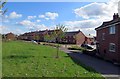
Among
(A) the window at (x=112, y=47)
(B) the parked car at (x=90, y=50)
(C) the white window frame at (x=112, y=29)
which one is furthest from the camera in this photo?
(B) the parked car at (x=90, y=50)

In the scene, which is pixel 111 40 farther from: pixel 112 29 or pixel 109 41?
pixel 112 29

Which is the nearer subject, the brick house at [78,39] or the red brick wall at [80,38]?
the brick house at [78,39]

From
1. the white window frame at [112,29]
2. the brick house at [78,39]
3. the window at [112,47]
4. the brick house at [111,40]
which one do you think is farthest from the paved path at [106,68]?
the brick house at [78,39]

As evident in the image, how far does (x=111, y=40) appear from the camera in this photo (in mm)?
31781

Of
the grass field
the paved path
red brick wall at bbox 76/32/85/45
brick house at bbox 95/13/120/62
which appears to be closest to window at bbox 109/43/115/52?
brick house at bbox 95/13/120/62

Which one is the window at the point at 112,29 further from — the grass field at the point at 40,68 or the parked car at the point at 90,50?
the parked car at the point at 90,50

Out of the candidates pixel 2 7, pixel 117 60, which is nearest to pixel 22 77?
pixel 2 7

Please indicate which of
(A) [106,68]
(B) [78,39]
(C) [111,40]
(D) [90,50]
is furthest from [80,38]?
(A) [106,68]

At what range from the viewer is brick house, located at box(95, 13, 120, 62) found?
2861cm

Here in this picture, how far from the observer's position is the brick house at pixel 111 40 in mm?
28609

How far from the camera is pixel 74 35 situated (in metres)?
93.5

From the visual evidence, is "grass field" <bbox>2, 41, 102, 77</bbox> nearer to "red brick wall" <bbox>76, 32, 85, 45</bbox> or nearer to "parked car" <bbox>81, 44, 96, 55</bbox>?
"parked car" <bbox>81, 44, 96, 55</bbox>

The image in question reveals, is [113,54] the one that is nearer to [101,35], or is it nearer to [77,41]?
[101,35]

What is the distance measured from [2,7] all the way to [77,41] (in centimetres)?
8295
